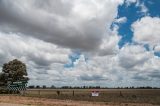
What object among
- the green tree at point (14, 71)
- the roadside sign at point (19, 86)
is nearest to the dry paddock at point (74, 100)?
the roadside sign at point (19, 86)

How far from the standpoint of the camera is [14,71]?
8075 centimetres

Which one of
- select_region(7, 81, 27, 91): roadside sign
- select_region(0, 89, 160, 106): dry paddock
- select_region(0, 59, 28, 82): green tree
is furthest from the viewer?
select_region(0, 59, 28, 82): green tree

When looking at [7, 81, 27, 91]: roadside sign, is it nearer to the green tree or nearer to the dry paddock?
the dry paddock

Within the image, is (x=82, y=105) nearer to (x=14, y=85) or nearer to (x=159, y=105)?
(x=159, y=105)

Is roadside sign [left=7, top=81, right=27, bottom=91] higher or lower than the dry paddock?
higher

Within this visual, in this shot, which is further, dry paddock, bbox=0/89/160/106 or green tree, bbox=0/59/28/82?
green tree, bbox=0/59/28/82

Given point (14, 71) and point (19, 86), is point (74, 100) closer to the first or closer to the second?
point (19, 86)

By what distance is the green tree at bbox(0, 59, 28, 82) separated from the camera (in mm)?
80669

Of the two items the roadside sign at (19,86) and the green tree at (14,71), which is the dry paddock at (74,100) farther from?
the green tree at (14,71)

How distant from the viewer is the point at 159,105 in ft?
131

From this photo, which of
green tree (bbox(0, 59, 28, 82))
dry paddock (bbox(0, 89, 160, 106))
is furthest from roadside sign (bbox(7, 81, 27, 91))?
green tree (bbox(0, 59, 28, 82))

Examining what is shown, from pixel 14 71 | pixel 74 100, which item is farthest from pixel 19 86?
pixel 14 71

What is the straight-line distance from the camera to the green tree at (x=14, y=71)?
80.7 metres

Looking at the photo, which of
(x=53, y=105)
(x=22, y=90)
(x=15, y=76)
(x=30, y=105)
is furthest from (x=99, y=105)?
(x=15, y=76)
